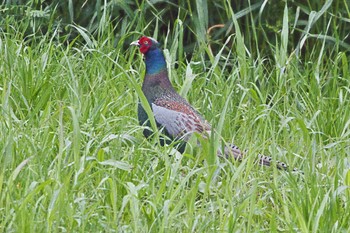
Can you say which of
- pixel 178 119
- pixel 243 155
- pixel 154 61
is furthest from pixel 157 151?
pixel 154 61

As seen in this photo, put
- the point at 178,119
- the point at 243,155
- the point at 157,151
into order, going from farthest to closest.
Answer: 1. the point at 178,119
2. the point at 243,155
3. the point at 157,151

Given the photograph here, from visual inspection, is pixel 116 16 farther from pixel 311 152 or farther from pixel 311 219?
pixel 311 219

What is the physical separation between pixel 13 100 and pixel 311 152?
1.40 meters

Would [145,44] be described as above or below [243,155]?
above

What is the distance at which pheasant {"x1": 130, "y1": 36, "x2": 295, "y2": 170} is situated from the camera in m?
4.87

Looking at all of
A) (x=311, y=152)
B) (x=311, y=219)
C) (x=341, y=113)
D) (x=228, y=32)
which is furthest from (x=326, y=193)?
(x=228, y=32)

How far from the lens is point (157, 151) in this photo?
4.27 metres

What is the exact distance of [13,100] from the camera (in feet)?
16.0

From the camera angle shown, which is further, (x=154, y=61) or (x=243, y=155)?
(x=154, y=61)

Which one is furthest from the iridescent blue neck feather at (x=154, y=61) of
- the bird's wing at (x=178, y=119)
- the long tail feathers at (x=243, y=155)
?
the long tail feathers at (x=243, y=155)

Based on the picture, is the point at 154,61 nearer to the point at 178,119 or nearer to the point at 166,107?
the point at 166,107

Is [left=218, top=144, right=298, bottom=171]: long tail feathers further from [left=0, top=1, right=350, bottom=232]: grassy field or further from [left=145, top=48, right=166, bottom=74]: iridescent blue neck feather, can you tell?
[left=145, top=48, right=166, bottom=74]: iridescent blue neck feather

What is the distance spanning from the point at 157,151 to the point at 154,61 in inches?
43.7

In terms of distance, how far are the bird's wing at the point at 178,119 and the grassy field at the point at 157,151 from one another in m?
0.12
